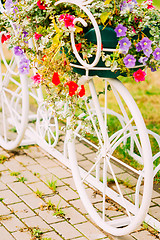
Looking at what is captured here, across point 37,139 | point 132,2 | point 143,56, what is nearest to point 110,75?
point 143,56

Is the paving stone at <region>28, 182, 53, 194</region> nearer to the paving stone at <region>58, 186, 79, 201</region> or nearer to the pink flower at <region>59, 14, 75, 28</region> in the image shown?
the paving stone at <region>58, 186, 79, 201</region>

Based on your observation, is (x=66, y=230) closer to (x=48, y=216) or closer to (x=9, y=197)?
(x=48, y=216)

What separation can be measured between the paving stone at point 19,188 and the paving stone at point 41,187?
0.04 m

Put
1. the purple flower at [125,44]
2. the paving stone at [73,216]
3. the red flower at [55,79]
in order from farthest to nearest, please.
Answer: the paving stone at [73,216] → the red flower at [55,79] → the purple flower at [125,44]

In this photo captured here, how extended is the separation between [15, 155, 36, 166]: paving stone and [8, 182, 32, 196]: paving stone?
35cm

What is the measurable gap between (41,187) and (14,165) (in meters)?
0.47

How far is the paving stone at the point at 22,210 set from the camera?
9.79 feet

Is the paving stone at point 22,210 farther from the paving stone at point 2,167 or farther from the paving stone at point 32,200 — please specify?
the paving stone at point 2,167

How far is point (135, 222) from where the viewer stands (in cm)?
244

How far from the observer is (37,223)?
9.45ft

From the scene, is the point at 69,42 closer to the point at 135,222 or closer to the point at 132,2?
the point at 132,2

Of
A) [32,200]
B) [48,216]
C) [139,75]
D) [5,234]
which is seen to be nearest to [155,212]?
[48,216]

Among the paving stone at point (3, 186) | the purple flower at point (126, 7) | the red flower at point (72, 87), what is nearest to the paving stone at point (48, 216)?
the paving stone at point (3, 186)

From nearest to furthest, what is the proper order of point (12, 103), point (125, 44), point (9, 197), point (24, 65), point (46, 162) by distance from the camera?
point (125, 44), point (24, 65), point (9, 197), point (46, 162), point (12, 103)
